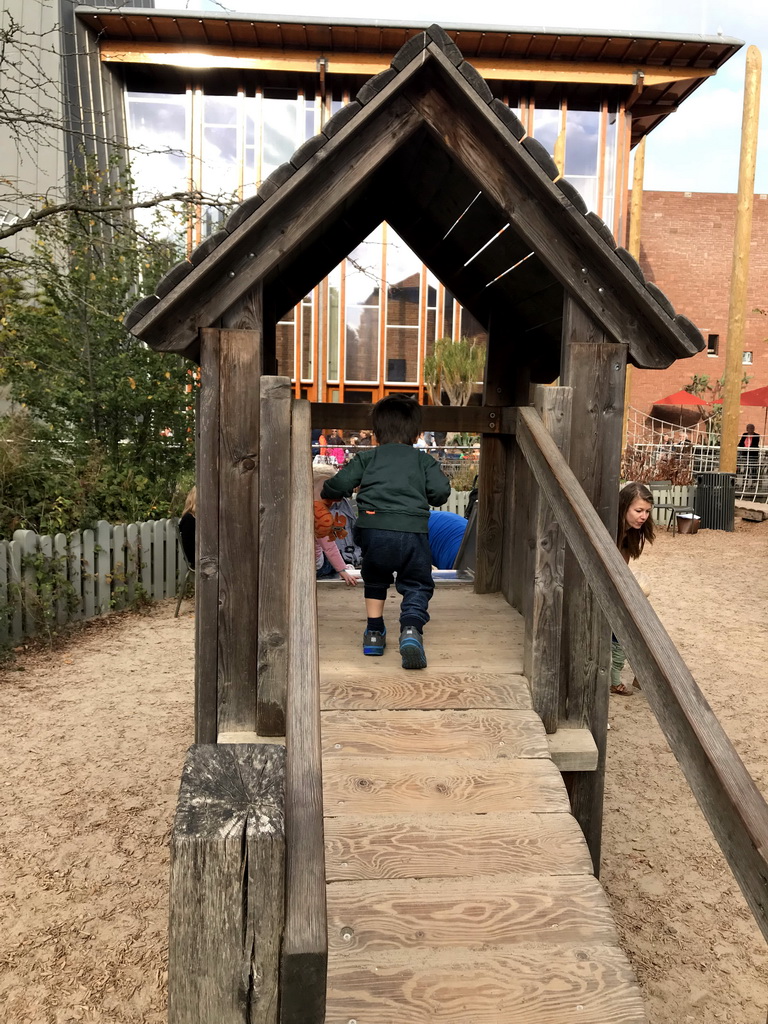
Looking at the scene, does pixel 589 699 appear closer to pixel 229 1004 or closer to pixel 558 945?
pixel 558 945

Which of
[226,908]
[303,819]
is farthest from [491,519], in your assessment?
[226,908]

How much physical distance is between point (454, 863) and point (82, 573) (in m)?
6.92

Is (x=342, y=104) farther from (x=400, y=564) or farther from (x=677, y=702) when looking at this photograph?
(x=677, y=702)

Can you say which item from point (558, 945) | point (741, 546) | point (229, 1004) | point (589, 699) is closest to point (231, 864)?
point (229, 1004)

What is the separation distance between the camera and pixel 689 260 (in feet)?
99.6

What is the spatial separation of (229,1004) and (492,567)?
4286mm

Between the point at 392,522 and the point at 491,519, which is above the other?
the point at 392,522

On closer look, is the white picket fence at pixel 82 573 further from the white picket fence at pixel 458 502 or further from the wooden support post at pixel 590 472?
the white picket fence at pixel 458 502

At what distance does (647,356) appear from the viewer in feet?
11.7

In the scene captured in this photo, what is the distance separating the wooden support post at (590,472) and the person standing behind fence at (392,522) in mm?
705

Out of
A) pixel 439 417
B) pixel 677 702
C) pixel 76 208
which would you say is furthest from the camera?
pixel 76 208

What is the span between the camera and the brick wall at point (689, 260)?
30.1 metres

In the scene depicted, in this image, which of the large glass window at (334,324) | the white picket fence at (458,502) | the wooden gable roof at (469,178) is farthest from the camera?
the large glass window at (334,324)

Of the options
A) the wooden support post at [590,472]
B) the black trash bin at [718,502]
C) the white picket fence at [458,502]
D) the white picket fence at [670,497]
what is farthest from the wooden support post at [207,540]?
the black trash bin at [718,502]
